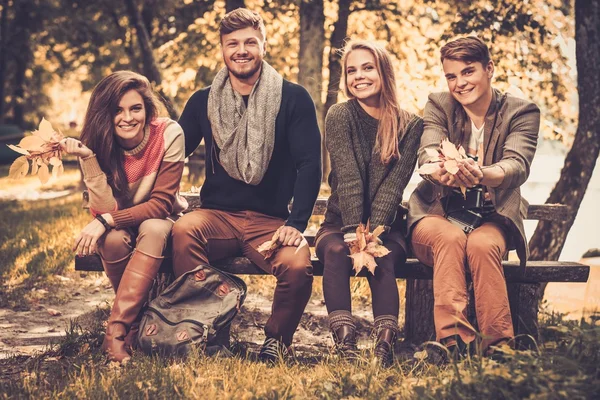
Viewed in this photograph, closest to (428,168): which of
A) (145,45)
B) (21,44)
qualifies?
(145,45)

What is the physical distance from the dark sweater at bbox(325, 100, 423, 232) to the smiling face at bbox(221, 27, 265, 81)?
540 mm

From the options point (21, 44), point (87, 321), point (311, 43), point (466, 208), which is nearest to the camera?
point (466, 208)

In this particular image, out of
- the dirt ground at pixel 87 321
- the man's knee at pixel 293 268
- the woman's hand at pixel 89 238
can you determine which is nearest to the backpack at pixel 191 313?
the man's knee at pixel 293 268

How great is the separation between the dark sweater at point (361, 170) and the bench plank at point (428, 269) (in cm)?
27

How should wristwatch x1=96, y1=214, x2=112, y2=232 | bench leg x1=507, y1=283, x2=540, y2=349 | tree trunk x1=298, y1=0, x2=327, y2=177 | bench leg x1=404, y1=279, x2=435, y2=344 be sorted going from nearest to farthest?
1. wristwatch x1=96, y1=214, x2=112, y2=232
2. bench leg x1=507, y1=283, x2=540, y2=349
3. bench leg x1=404, y1=279, x2=435, y2=344
4. tree trunk x1=298, y1=0, x2=327, y2=177

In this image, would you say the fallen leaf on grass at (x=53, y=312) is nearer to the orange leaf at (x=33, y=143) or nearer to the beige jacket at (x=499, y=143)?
the orange leaf at (x=33, y=143)

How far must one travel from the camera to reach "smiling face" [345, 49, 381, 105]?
163 inches

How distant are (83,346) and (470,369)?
7.06 feet

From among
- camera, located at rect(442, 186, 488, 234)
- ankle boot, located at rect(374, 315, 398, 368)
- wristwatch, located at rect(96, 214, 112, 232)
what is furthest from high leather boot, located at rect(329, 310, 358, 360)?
wristwatch, located at rect(96, 214, 112, 232)

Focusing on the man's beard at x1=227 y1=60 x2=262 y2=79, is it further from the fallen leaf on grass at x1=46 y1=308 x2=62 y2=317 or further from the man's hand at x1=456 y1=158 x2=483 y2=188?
the fallen leaf on grass at x1=46 y1=308 x2=62 y2=317

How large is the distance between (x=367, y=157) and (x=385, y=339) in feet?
3.62

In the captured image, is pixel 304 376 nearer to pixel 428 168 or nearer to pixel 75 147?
pixel 428 168

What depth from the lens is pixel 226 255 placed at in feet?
13.6

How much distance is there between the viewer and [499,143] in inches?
159
